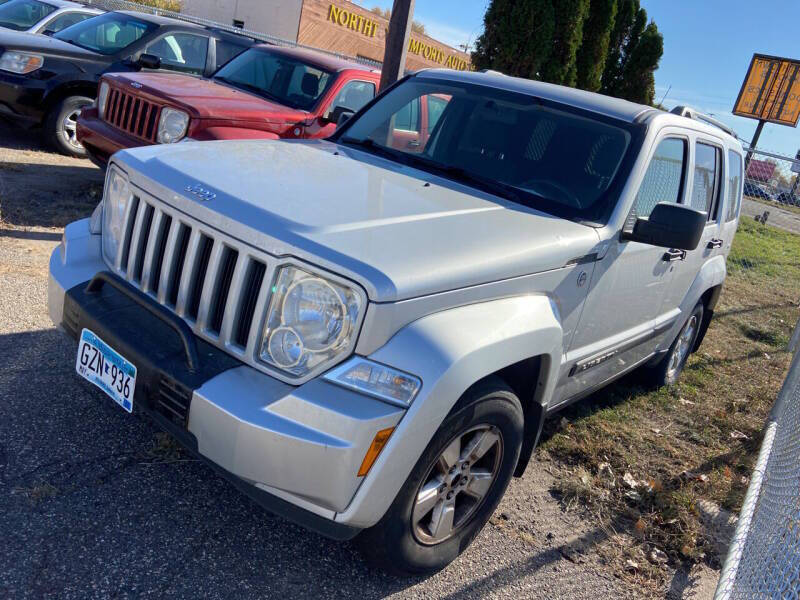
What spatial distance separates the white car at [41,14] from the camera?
9781 millimetres

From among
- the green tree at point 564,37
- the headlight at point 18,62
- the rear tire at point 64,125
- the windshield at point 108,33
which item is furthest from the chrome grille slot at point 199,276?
the green tree at point 564,37

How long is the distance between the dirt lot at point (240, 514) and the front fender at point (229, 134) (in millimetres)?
1735

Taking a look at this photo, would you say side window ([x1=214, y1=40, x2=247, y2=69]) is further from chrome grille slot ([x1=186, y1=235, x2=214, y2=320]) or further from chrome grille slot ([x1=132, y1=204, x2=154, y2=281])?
chrome grille slot ([x1=186, y1=235, x2=214, y2=320])

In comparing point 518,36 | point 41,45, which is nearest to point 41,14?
point 41,45

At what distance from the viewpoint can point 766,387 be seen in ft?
20.8

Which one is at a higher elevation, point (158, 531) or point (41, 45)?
point (41, 45)

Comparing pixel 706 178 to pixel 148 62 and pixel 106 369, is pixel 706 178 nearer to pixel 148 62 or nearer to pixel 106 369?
pixel 106 369

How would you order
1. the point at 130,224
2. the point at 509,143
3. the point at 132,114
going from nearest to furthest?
1. the point at 130,224
2. the point at 509,143
3. the point at 132,114

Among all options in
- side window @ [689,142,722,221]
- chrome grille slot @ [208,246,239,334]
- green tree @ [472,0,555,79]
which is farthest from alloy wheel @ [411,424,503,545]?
green tree @ [472,0,555,79]

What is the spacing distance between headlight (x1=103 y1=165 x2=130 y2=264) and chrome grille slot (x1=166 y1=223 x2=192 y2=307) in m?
0.45

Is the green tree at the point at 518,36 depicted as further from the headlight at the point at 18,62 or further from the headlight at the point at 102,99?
the headlight at the point at 18,62

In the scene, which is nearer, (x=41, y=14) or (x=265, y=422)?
(x=265, y=422)

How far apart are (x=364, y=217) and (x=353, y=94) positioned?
513cm

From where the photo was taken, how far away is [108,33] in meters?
8.71
